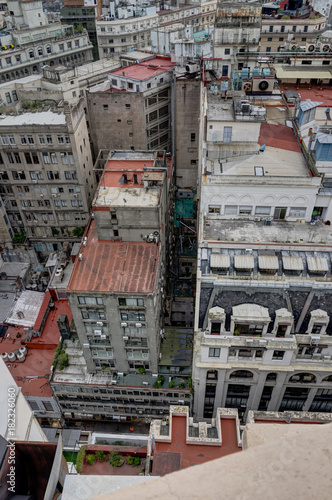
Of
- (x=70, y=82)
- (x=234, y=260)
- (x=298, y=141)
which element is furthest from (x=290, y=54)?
(x=234, y=260)

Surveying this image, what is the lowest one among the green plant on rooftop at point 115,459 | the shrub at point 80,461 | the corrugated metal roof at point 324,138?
the green plant on rooftop at point 115,459

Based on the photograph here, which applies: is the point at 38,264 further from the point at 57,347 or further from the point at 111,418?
the point at 111,418

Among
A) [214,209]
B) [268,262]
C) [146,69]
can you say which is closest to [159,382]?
[268,262]

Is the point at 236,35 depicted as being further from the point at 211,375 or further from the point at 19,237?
the point at 211,375

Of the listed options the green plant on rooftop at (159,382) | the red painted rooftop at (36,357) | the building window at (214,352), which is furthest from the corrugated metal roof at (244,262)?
the red painted rooftop at (36,357)

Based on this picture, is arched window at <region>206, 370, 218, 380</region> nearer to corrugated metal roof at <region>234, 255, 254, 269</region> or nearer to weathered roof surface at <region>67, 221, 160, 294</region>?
weathered roof surface at <region>67, 221, 160, 294</region>

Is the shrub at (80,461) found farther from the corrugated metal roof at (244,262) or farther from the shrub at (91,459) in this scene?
the corrugated metal roof at (244,262)

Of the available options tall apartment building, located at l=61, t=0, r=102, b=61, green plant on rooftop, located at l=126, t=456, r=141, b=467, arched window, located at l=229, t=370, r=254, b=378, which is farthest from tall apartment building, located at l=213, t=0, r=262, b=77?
tall apartment building, located at l=61, t=0, r=102, b=61
